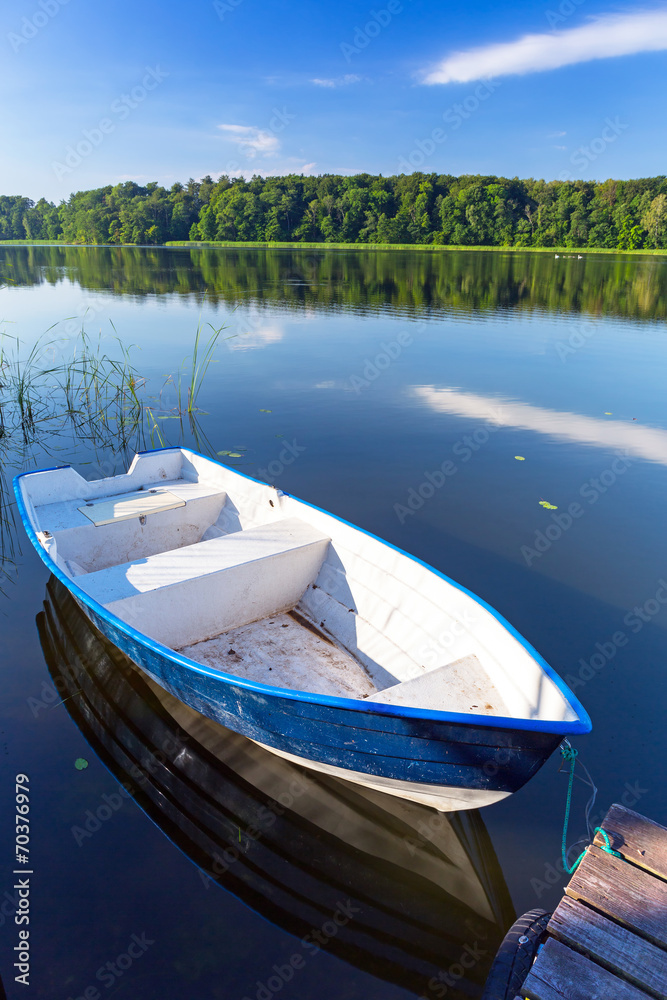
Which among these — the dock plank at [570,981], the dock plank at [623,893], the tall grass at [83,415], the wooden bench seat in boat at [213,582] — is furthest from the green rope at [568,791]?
the tall grass at [83,415]

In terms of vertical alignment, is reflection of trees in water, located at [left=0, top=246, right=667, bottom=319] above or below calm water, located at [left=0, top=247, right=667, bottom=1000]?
above

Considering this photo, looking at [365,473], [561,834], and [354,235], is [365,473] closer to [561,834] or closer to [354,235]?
[561,834]

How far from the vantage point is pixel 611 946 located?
8.36 ft

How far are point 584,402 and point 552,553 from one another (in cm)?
709

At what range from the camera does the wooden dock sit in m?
2.43

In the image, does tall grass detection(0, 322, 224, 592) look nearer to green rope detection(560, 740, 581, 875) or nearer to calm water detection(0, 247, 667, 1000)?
calm water detection(0, 247, 667, 1000)

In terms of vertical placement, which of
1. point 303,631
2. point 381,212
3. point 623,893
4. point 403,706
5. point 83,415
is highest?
point 381,212

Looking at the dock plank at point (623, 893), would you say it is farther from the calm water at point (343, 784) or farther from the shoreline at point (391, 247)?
the shoreline at point (391, 247)

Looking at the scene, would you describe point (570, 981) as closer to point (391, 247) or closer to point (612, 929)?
point (612, 929)

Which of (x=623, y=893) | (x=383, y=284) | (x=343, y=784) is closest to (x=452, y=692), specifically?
(x=343, y=784)

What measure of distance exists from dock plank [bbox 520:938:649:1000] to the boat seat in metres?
1.15

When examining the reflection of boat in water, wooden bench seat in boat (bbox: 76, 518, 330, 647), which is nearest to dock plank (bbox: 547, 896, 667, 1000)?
the reflection of boat in water

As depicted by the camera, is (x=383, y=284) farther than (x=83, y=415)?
Yes

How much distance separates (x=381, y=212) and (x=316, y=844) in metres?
91.7
